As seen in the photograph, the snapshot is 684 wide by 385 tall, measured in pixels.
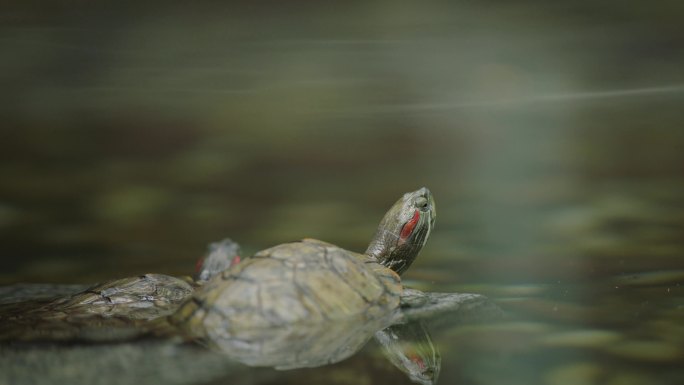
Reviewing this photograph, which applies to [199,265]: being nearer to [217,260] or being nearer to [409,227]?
[217,260]

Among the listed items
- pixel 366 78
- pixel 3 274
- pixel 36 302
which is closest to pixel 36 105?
pixel 3 274

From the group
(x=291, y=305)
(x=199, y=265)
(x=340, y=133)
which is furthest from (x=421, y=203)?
(x=199, y=265)

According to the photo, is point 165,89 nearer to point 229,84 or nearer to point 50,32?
point 229,84

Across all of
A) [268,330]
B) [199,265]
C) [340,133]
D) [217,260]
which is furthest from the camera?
[340,133]

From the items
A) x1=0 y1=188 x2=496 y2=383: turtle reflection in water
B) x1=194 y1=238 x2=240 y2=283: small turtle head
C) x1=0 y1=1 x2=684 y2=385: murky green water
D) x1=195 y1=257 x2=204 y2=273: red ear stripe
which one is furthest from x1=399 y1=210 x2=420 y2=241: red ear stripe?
x1=195 y1=257 x2=204 y2=273: red ear stripe

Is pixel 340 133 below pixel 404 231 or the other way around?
the other way around

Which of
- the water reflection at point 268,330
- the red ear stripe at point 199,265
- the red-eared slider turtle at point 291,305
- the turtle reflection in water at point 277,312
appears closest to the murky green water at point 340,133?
the red ear stripe at point 199,265
